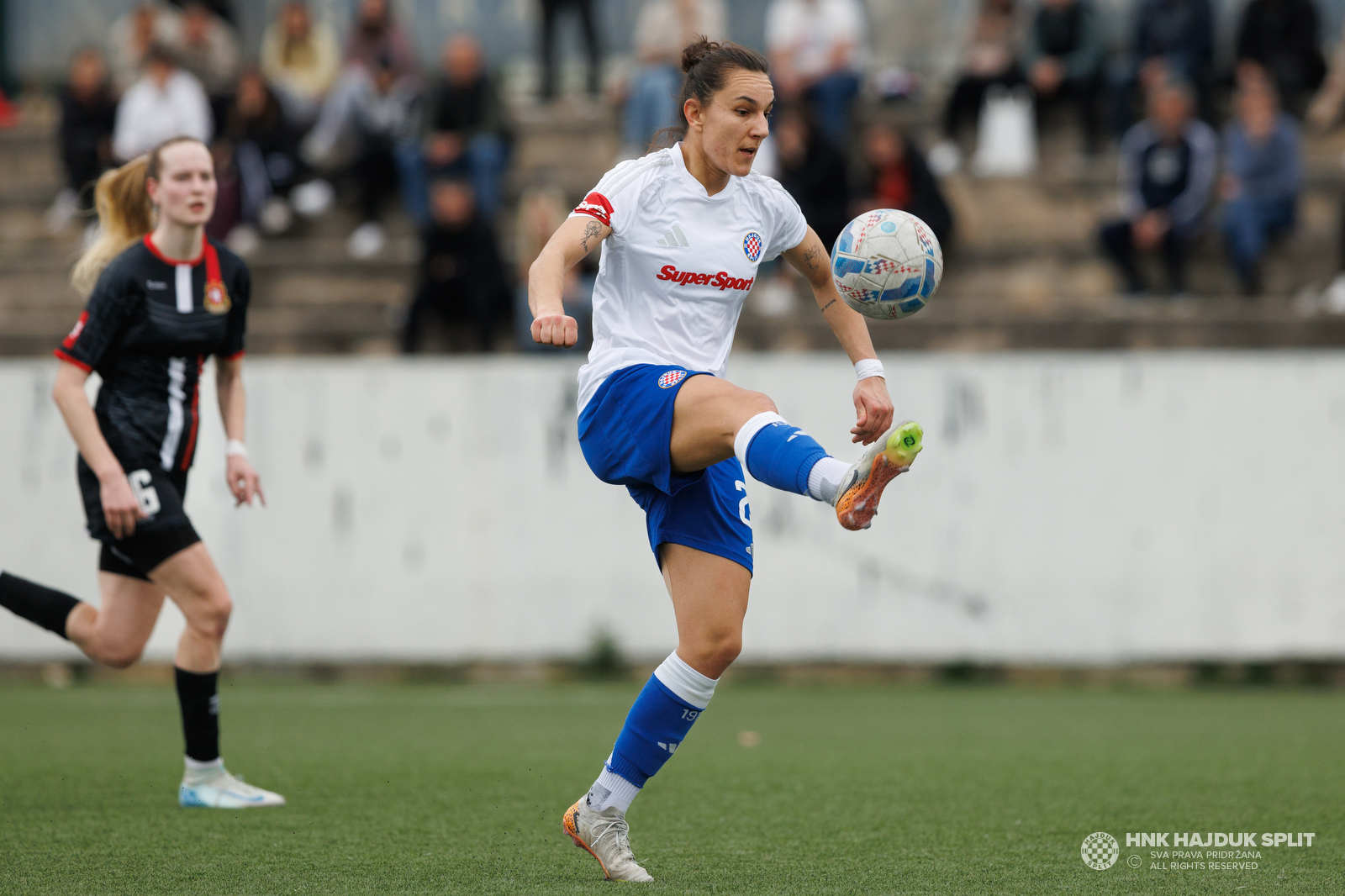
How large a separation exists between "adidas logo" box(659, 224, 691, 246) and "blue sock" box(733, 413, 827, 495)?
Answer: 714 mm

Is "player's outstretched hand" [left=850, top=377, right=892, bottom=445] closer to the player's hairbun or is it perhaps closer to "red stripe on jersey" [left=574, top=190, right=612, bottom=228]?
"red stripe on jersey" [left=574, top=190, right=612, bottom=228]

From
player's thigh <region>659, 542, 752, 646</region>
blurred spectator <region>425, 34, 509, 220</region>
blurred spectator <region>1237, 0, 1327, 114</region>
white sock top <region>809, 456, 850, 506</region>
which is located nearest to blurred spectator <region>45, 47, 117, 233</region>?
blurred spectator <region>425, 34, 509, 220</region>

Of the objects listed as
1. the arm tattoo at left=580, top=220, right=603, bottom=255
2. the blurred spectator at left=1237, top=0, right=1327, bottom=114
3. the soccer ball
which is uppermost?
the blurred spectator at left=1237, top=0, right=1327, bottom=114

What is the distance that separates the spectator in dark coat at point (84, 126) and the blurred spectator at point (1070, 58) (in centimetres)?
861

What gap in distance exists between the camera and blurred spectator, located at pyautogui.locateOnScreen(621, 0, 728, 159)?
44.5 ft

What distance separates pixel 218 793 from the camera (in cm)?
587

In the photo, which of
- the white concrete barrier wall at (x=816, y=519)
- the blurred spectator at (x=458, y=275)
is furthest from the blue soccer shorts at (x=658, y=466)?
the blurred spectator at (x=458, y=275)

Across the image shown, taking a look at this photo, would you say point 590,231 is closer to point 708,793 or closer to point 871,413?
point 871,413

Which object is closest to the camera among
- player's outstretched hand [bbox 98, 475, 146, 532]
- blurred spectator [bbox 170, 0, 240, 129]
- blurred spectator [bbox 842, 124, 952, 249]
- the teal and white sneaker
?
player's outstretched hand [bbox 98, 475, 146, 532]

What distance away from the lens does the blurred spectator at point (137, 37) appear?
611 inches

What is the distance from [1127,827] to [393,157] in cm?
1075

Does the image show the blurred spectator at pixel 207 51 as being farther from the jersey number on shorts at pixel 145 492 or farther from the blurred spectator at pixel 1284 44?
the jersey number on shorts at pixel 145 492

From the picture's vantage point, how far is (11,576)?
6.09 metres

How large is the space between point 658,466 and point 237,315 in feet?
7.50
